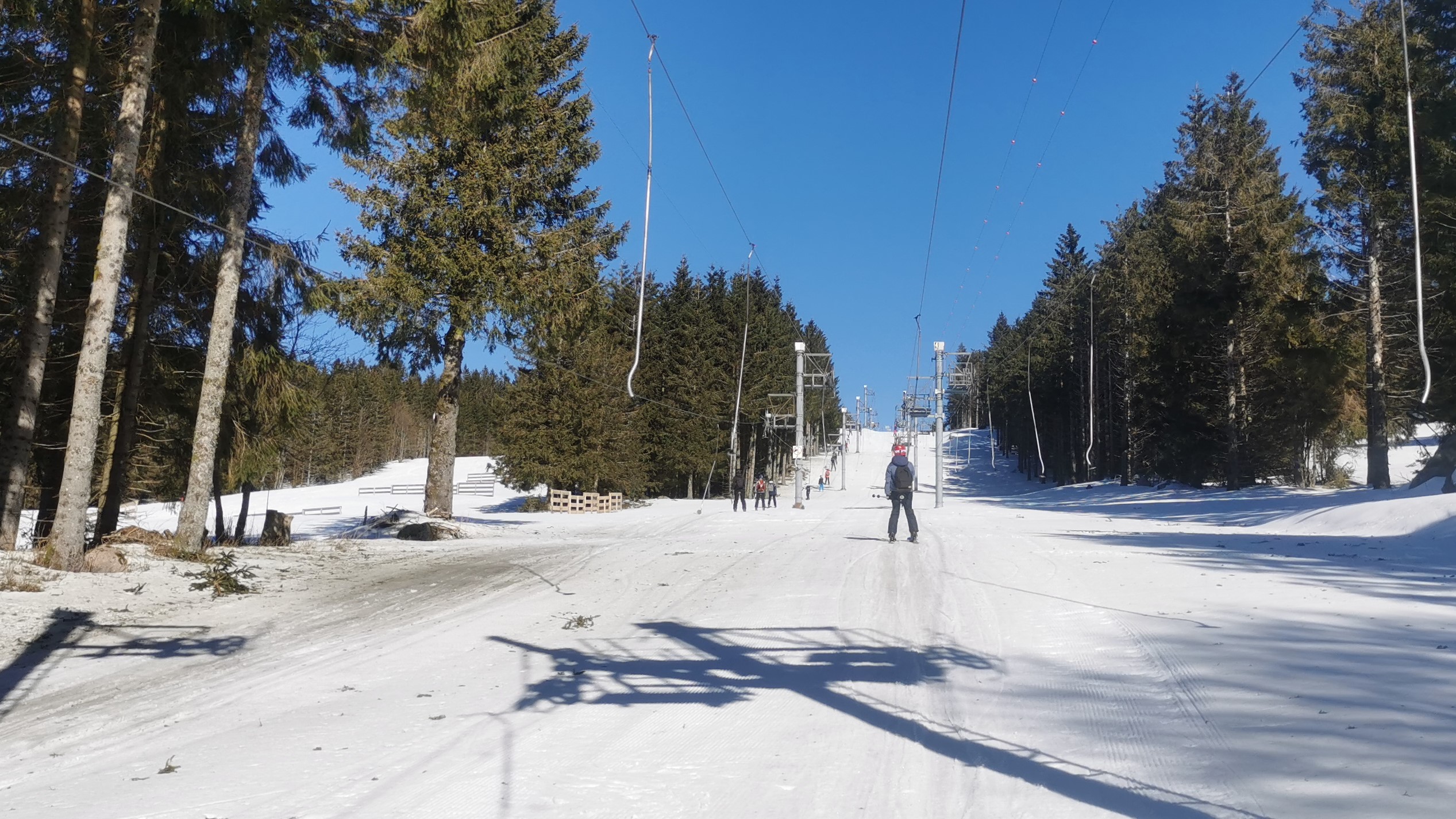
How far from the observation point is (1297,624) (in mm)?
7789

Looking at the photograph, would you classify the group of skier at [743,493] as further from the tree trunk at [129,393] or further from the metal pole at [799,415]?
the tree trunk at [129,393]

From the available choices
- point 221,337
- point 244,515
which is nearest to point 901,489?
point 221,337

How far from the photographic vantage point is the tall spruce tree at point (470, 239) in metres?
21.6

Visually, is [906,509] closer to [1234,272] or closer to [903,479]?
[903,479]

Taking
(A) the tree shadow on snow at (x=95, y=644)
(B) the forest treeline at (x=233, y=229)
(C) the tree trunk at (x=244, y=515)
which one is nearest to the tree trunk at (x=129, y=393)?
(B) the forest treeline at (x=233, y=229)

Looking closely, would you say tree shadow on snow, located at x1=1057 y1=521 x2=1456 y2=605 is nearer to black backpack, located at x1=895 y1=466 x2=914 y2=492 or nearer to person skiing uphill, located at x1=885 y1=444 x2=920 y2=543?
person skiing uphill, located at x1=885 y1=444 x2=920 y2=543

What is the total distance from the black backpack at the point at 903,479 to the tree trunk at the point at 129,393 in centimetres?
1297

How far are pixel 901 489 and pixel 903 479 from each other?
20 cm

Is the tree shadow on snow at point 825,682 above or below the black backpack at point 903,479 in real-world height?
below

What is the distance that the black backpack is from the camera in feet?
54.0

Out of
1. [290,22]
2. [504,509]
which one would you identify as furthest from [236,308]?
[504,509]

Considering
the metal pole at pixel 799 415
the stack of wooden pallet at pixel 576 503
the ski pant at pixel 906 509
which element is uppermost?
the metal pole at pixel 799 415

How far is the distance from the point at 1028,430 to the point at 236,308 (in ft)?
261

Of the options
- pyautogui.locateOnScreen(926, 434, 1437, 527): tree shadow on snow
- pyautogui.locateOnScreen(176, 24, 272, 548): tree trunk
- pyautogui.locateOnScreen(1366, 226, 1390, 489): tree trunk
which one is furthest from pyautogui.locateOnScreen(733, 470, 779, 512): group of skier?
pyautogui.locateOnScreen(176, 24, 272, 548): tree trunk
